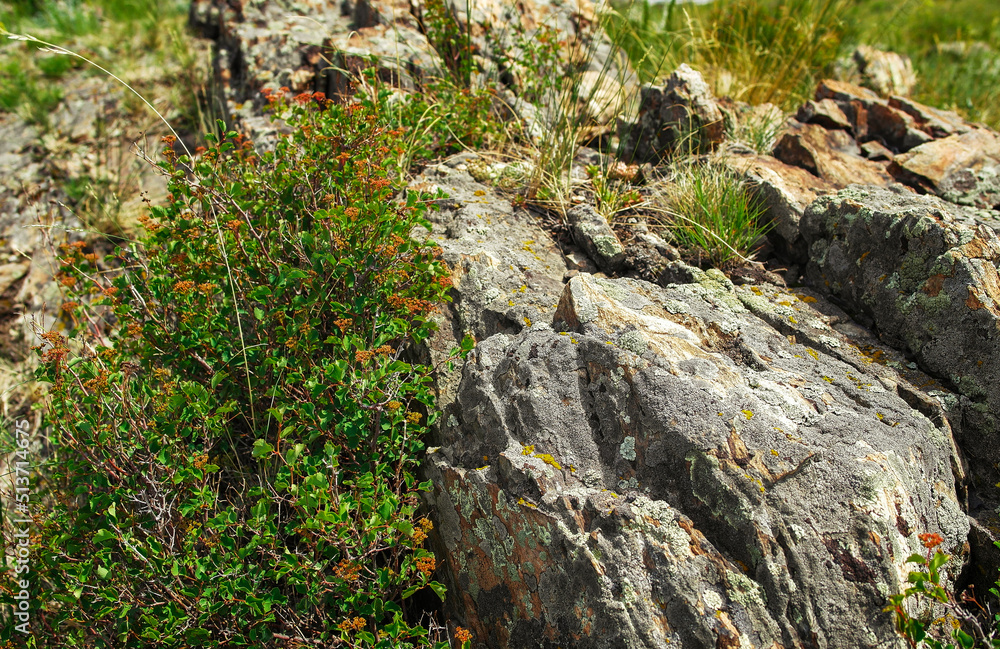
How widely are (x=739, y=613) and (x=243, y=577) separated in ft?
6.61

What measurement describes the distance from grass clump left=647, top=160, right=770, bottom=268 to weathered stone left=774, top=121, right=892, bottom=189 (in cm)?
61

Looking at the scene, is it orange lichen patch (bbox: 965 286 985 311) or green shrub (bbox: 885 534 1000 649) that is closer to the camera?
green shrub (bbox: 885 534 1000 649)

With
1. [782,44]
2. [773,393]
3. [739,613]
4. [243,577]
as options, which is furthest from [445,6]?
[739,613]

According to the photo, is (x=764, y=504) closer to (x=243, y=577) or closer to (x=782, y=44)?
(x=243, y=577)

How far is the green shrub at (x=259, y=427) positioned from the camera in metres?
2.46

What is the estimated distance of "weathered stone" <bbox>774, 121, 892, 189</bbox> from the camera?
13.4 feet

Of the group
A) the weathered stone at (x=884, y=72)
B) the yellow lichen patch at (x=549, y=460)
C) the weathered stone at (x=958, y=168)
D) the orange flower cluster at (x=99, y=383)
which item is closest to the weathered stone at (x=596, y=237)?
the yellow lichen patch at (x=549, y=460)

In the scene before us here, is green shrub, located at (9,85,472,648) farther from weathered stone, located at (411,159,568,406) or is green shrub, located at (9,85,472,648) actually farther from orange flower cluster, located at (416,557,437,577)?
weathered stone, located at (411,159,568,406)

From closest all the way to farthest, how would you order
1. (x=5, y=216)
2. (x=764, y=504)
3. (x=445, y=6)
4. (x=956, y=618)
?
(x=956, y=618) → (x=764, y=504) → (x=445, y=6) → (x=5, y=216)

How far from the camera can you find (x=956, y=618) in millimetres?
2100

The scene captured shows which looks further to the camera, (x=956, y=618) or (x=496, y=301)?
(x=496, y=301)

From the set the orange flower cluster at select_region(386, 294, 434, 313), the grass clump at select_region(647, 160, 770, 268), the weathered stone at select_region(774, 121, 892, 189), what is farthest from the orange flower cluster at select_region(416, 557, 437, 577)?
the weathered stone at select_region(774, 121, 892, 189)

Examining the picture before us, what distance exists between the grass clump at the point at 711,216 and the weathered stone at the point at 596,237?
383mm

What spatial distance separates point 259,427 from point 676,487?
7.12 feet
